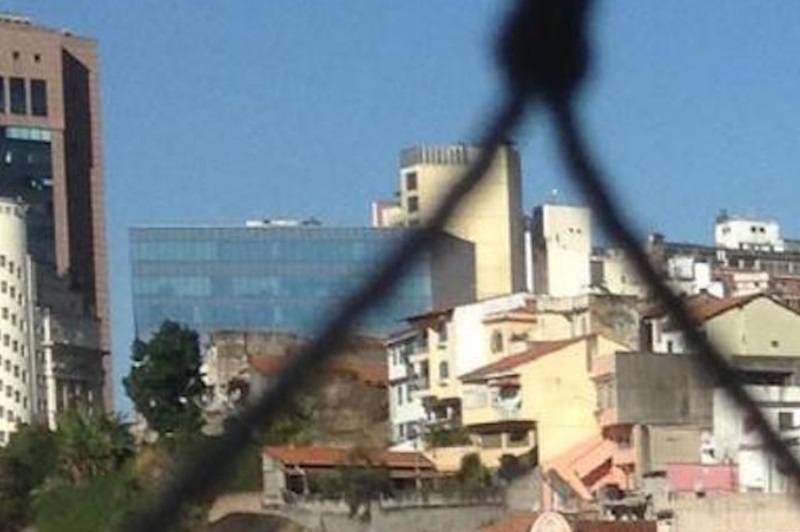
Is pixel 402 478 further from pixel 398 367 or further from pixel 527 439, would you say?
pixel 398 367

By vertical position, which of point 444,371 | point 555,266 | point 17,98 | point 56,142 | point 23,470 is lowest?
point 23,470

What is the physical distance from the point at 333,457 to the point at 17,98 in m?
18.7

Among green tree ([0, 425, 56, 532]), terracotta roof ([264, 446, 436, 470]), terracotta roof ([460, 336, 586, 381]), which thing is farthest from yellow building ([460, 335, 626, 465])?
green tree ([0, 425, 56, 532])

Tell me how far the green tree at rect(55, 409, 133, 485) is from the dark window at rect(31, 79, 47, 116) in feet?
43.4

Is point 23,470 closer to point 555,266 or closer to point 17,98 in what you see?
point 555,266

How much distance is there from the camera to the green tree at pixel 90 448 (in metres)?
10.4

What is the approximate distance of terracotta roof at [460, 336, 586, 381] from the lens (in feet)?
30.7

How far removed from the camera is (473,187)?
43 centimetres

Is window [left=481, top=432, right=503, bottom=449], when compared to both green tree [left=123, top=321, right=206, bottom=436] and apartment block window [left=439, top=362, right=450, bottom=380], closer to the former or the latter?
apartment block window [left=439, top=362, right=450, bottom=380]

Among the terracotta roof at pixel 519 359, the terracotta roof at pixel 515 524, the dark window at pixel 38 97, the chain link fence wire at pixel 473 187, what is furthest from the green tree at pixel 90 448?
the dark window at pixel 38 97

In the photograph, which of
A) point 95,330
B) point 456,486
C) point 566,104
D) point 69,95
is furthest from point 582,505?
point 69,95

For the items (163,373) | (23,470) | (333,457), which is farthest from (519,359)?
(333,457)

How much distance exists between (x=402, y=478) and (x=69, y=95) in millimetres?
17135

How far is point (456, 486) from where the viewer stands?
313 inches
